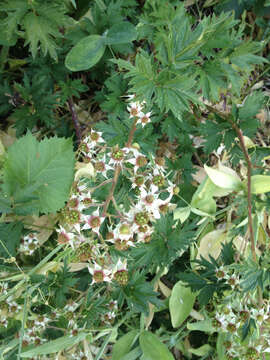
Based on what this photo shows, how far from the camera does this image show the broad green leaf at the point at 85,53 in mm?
1354

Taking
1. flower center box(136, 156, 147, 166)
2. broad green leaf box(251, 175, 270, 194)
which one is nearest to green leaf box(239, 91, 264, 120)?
broad green leaf box(251, 175, 270, 194)

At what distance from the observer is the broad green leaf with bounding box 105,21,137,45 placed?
4.38ft

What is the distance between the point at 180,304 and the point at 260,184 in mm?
546

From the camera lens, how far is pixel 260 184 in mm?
1148

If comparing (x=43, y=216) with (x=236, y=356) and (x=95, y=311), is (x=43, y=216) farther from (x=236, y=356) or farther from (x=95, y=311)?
(x=236, y=356)

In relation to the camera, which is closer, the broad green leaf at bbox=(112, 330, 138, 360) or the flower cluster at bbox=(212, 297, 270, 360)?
the flower cluster at bbox=(212, 297, 270, 360)

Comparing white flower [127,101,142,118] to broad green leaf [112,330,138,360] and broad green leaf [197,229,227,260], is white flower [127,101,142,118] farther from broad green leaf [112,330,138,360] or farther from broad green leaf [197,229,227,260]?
broad green leaf [112,330,138,360]

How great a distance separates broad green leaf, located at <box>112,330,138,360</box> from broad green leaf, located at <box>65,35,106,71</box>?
0.95 meters

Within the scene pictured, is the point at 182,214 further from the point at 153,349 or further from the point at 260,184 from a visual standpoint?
the point at 153,349

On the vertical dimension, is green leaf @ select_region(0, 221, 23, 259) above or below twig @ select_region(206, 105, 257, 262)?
below

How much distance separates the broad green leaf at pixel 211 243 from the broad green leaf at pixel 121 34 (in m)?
0.75

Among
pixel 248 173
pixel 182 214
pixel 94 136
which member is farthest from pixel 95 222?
pixel 248 173

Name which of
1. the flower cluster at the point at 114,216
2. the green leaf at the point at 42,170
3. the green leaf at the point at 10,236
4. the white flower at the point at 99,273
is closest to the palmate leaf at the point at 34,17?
the green leaf at the point at 42,170

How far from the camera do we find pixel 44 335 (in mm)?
1522
